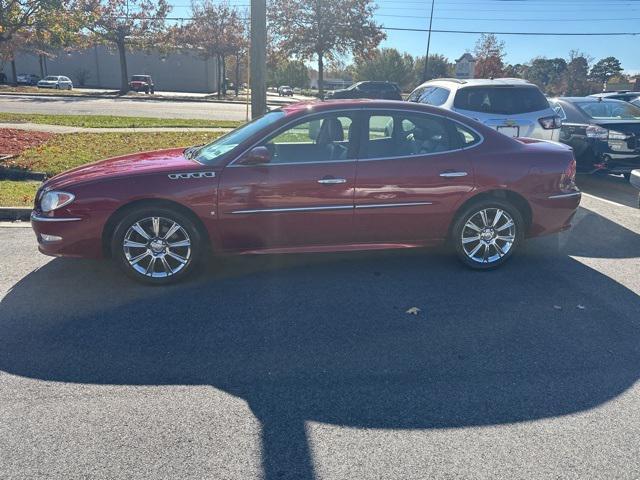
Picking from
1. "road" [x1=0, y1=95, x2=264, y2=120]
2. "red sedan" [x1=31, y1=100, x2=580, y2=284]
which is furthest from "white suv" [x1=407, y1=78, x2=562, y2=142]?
"road" [x1=0, y1=95, x2=264, y2=120]

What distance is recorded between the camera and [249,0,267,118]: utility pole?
27.2 feet

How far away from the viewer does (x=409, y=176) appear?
482 cm

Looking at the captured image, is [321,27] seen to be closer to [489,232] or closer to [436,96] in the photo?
[436,96]

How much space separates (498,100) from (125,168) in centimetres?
618

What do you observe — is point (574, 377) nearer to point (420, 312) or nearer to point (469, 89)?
point (420, 312)

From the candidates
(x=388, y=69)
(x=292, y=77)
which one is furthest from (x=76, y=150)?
(x=292, y=77)

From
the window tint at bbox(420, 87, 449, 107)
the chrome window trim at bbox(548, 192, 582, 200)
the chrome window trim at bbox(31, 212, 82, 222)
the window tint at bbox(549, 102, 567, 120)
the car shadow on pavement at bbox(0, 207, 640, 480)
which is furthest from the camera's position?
the window tint at bbox(549, 102, 567, 120)

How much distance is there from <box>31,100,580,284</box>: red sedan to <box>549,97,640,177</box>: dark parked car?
13.3ft

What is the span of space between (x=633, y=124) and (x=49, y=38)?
12.1m

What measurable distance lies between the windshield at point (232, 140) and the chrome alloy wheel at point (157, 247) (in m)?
0.71

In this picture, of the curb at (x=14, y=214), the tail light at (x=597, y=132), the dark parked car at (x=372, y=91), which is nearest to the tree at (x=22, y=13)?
the curb at (x=14, y=214)

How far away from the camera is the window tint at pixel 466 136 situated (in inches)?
198

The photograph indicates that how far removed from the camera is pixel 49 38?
11742 mm

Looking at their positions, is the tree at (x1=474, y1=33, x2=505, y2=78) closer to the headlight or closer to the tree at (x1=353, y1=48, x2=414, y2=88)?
the tree at (x1=353, y1=48, x2=414, y2=88)
